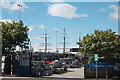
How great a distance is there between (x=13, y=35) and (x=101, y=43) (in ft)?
34.9

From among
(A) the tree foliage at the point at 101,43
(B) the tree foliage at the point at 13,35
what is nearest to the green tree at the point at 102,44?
(A) the tree foliage at the point at 101,43

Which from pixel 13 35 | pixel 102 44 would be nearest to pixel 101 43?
pixel 102 44

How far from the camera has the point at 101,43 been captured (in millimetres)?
22234

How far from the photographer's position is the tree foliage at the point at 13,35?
2612 centimetres

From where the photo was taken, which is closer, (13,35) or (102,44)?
(102,44)

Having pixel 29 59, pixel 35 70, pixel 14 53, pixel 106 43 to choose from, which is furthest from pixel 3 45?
pixel 106 43

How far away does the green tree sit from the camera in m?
21.9

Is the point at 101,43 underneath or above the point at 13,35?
underneath

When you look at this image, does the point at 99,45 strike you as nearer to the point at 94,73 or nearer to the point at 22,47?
the point at 94,73

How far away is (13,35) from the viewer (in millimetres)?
26578

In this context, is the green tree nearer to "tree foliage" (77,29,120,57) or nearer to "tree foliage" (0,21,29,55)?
"tree foliage" (77,29,120,57)

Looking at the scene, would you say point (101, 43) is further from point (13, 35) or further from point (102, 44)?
point (13, 35)

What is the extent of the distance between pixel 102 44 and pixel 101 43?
20 centimetres

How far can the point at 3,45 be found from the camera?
2564 cm
